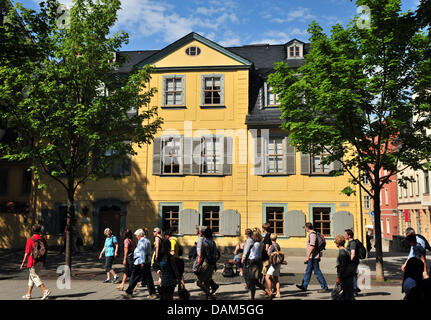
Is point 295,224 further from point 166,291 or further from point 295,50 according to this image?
point 166,291

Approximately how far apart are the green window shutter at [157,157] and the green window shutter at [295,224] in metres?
7.25

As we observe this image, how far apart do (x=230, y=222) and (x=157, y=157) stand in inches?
209

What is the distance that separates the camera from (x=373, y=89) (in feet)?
37.0

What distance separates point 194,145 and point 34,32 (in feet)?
31.8

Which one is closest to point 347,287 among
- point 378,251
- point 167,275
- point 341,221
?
point 167,275

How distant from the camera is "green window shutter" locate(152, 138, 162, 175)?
64.7ft

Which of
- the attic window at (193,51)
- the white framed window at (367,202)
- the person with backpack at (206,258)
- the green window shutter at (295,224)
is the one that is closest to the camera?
the person with backpack at (206,258)

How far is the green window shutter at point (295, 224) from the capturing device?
1861 centimetres

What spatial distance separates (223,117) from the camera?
19734mm

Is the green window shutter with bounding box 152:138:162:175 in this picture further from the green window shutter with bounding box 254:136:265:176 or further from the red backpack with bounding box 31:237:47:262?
the red backpack with bounding box 31:237:47:262

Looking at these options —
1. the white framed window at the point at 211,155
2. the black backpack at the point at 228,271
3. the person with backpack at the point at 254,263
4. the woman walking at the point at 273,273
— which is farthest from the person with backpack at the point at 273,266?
the white framed window at the point at 211,155

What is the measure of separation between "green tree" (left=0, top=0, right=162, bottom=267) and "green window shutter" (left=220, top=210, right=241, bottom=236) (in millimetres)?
7266

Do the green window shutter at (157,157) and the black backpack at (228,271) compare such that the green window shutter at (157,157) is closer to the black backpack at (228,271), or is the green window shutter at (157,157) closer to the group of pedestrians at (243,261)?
the black backpack at (228,271)

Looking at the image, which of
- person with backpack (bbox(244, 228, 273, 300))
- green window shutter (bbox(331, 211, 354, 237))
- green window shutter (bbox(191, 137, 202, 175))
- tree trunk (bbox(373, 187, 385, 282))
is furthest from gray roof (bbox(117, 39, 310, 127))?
person with backpack (bbox(244, 228, 273, 300))
